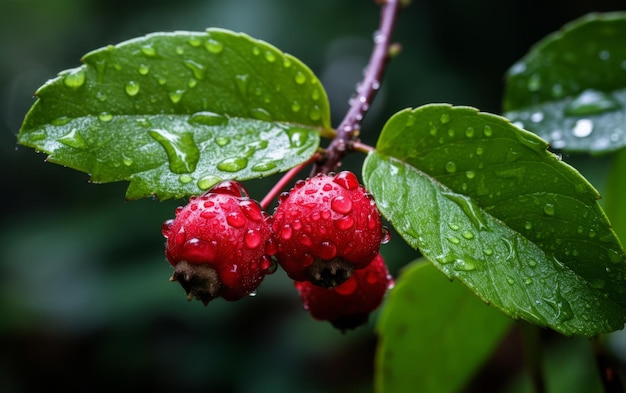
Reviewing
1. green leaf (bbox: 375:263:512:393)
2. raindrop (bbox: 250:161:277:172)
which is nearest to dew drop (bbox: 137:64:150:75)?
raindrop (bbox: 250:161:277:172)

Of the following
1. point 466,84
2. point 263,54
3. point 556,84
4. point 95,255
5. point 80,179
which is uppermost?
point 263,54

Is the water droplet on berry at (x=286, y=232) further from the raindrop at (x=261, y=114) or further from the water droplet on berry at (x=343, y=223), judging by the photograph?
the raindrop at (x=261, y=114)

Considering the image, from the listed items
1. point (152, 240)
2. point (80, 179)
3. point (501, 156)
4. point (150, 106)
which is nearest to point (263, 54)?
point (150, 106)

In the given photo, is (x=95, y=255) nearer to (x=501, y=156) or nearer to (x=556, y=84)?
(x=556, y=84)

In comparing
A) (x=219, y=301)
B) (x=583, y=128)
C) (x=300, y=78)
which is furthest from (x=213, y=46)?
(x=219, y=301)

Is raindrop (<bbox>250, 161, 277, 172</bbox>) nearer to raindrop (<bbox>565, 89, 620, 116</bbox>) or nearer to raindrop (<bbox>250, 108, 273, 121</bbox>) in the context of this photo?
raindrop (<bbox>250, 108, 273, 121</bbox>)
